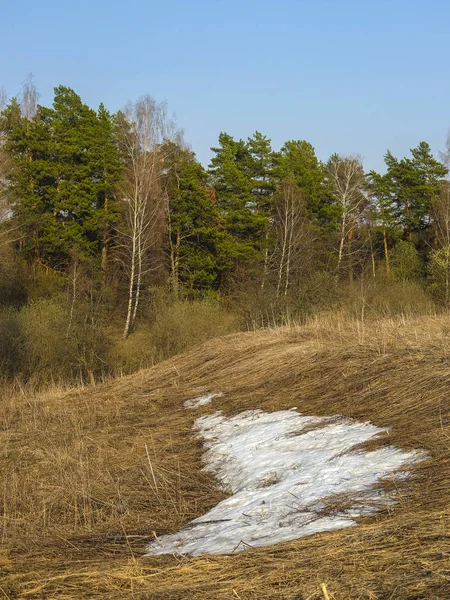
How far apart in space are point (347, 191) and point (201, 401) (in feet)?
113

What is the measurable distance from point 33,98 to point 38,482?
3967cm

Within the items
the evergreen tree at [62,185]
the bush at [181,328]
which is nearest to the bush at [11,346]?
the bush at [181,328]

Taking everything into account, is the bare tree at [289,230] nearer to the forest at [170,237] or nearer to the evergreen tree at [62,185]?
the forest at [170,237]

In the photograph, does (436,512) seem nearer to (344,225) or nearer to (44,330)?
(44,330)

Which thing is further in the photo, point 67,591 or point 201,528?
point 201,528

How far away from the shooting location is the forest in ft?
85.7

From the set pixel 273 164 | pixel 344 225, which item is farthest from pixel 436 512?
pixel 273 164

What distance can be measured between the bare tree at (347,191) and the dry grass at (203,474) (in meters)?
30.1

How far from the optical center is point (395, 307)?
28.7m

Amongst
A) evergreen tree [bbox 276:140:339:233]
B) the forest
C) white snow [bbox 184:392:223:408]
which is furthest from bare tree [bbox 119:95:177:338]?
white snow [bbox 184:392:223:408]

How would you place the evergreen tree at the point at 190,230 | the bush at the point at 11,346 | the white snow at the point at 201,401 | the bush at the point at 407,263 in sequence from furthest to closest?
the bush at the point at 407,263, the evergreen tree at the point at 190,230, the bush at the point at 11,346, the white snow at the point at 201,401

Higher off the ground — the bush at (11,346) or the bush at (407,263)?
the bush at (407,263)

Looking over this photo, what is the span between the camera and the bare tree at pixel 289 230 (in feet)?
119

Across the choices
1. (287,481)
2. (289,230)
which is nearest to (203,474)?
(287,481)
